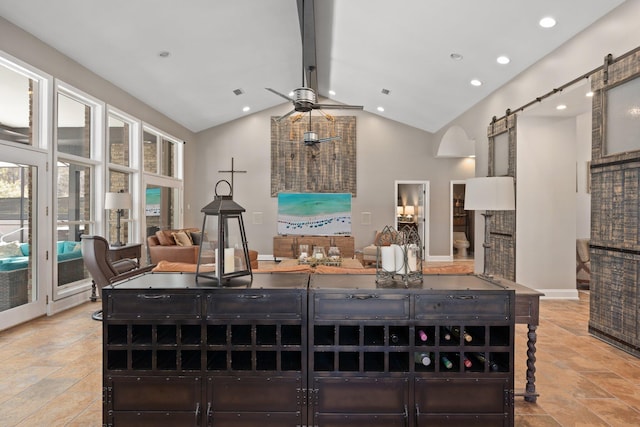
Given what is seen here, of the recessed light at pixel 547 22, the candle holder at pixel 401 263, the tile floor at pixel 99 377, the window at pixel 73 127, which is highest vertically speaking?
the recessed light at pixel 547 22

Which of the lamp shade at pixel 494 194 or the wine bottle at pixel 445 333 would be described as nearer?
the wine bottle at pixel 445 333

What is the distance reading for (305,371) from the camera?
2.00m

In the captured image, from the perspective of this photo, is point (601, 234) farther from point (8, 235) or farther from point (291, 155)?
point (291, 155)

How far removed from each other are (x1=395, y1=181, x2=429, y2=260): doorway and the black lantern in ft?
24.3

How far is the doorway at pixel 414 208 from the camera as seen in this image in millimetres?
9578

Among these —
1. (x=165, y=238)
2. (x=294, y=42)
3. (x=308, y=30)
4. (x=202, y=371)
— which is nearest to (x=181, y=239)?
(x=165, y=238)

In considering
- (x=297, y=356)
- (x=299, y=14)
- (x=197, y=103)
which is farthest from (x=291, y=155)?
(x=297, y=356)

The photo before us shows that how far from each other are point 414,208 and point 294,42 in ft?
18.6

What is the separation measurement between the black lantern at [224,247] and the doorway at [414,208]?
739 centimetres

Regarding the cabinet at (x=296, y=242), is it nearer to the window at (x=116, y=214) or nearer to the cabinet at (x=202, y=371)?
the window at (x=116, y=214)

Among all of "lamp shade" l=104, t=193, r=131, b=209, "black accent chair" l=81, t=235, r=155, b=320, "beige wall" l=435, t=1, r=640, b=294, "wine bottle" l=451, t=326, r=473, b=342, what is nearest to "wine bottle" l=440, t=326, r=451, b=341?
"wine bottle" l=451, t=326, r=473, b=342

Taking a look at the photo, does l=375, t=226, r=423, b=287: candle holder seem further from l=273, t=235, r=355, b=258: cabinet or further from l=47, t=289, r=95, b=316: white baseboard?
l=273, t=235, r=355, b=258: cabinet

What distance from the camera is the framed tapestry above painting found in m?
9.40

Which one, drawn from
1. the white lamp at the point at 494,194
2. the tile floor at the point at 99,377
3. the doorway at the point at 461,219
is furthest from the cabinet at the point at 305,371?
the doorway at the point at 461,219
